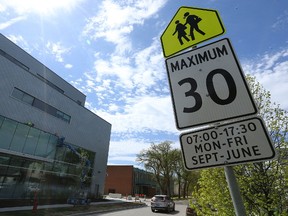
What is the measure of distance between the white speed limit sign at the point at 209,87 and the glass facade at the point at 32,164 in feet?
61.8

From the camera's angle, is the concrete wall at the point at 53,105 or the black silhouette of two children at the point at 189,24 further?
the concrete wall at the point at 53,105

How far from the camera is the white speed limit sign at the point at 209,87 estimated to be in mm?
1936

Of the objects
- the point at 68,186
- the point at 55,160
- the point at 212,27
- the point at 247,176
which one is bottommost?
the point at 247,176

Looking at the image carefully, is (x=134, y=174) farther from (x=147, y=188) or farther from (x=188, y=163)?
(x=188, y=163)

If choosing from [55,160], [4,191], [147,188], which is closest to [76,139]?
[55,160]

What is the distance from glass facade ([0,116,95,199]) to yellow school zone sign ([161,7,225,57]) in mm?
18579

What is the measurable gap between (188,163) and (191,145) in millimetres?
166

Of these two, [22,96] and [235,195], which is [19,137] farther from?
[235,195]

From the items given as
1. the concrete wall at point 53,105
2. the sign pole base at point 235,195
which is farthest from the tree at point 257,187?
the concrete wall at point 53,105

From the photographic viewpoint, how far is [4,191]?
17.9 metres

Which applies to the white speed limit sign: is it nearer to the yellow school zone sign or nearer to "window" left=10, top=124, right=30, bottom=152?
the yellow school zone sign

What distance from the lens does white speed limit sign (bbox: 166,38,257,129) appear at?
76.2 inches

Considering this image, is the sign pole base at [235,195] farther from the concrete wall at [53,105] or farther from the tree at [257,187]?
the concrete wall at [53,105]

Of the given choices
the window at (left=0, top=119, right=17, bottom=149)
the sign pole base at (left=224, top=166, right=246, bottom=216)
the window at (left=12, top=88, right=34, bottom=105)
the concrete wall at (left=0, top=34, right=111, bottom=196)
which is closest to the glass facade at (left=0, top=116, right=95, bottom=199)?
the window at (left=0, top=119, right=17, bottom=149)
